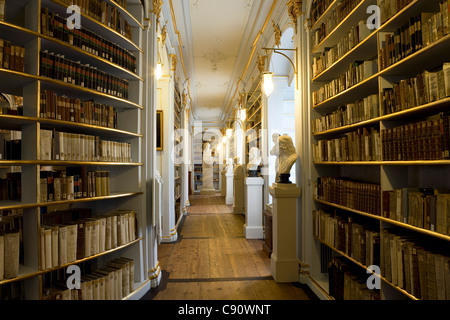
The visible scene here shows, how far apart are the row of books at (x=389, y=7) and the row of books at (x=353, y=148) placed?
789 mm

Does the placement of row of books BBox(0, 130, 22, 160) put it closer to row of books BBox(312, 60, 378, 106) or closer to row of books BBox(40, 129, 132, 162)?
row of books BBox(40, 129, 132, 162)

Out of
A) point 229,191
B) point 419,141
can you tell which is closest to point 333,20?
point 419,141

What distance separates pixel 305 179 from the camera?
10.8 ft

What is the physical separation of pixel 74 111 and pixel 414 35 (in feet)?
7.91

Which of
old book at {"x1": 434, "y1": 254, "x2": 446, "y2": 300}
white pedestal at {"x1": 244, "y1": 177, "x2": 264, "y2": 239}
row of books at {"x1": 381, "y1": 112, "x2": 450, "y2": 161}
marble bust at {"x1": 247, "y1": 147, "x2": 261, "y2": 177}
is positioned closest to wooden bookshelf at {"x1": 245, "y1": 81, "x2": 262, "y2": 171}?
marble bust at {"x1": 247, "y1": 147, "x2": 261, "y2": 177}

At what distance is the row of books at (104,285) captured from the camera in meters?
2.12

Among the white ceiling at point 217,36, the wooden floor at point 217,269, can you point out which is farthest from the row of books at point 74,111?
the white ceiling at point 217,36

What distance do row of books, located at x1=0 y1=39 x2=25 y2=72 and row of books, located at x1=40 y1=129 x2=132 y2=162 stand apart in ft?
1.45

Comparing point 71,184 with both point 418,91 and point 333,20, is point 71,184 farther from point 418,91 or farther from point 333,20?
point 333,20

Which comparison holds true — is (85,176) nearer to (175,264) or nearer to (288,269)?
(175,264)

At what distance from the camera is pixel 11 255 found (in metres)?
1.78

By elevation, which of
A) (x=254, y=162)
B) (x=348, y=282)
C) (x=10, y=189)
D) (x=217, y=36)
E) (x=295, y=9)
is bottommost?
(x=348, y=282)

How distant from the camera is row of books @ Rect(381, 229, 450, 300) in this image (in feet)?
4.85
